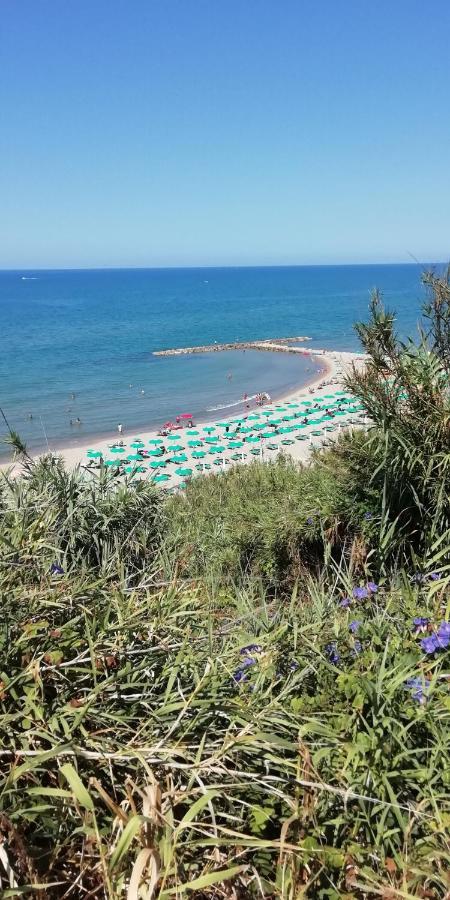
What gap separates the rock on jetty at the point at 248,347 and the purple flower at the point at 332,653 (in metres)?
56.3

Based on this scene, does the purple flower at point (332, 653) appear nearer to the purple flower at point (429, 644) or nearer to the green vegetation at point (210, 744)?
the green vegetation at point (210, 744)

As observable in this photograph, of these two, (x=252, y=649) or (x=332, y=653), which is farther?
(x=252, y=649)

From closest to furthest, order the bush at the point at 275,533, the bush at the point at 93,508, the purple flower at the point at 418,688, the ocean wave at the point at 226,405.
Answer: the purple flower at the point at 418,688 → the bush at the point at 93,508 → the bush at the point at 275,533 → the ocean wave at the point at 226,405

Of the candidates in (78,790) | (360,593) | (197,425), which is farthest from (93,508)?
(197,425)

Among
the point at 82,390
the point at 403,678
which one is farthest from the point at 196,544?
the point at 82,390

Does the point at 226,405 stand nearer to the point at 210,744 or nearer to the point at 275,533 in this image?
the point at 275,533

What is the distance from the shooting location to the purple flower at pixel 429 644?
2172mm

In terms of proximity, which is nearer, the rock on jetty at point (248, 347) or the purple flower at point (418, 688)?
the purple flower at point (418, 688)

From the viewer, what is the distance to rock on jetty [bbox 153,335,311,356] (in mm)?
58500

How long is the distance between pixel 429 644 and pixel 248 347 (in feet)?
200

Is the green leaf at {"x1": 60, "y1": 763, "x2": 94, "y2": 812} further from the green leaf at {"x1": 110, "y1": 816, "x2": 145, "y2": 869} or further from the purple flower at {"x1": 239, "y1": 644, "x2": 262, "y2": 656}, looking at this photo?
the purple flower at {"x1": 239, "y1": 644, "x2": 262, "y2": 656}

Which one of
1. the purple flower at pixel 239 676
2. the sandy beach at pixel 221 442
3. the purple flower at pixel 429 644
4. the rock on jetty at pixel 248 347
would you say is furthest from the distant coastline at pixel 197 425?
the purple flower at pixel 239 676

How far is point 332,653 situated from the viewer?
7.54 feet

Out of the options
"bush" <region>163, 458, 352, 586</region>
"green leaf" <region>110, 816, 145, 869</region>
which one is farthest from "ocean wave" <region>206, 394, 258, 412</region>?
"green leaf" <region>110, 816, 145, 869</region>
